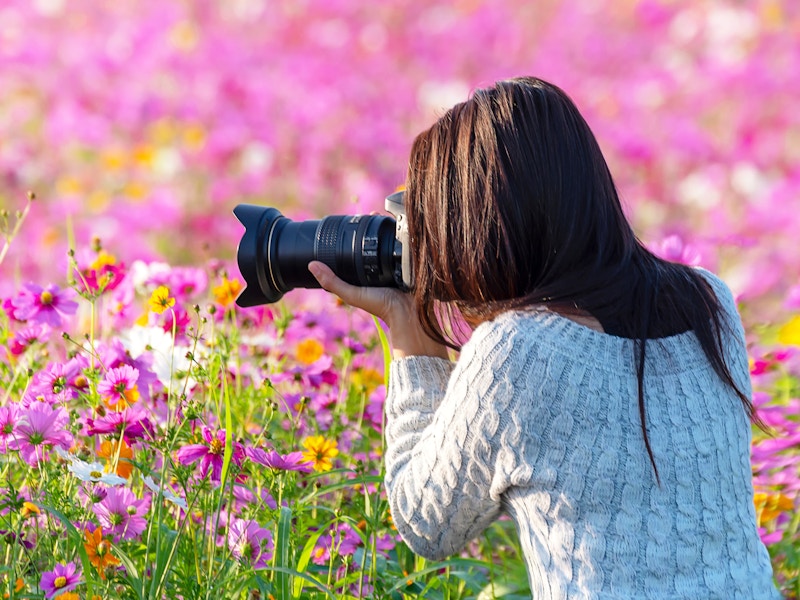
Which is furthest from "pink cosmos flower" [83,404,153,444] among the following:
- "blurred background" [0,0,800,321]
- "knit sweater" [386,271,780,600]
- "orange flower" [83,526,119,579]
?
"blurred background" [0,0,800,321]

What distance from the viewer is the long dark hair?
1.13m

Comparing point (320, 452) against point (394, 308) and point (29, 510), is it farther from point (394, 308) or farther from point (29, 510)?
point (29, 510)

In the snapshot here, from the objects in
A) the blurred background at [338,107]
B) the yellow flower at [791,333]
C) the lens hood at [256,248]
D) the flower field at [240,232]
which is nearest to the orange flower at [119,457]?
the flower field at [240,232]

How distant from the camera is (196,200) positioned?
3.73 m

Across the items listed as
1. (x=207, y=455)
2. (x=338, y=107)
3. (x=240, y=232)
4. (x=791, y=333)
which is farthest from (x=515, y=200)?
(x=338, y=107)

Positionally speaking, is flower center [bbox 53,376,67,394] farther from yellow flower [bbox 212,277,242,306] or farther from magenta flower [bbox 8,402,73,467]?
yellow flower [bbox 212,277,242,306]

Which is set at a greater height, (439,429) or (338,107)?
(338,107)

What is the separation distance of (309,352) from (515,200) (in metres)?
0.66

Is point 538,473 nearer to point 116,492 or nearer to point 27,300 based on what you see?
point 116,492

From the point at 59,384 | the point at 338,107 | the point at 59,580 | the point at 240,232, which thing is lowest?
the point at 59,580

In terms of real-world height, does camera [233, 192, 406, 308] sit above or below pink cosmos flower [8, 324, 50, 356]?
above

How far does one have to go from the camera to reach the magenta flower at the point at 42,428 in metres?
1.21

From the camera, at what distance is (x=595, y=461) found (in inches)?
43.1

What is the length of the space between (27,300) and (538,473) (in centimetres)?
73
